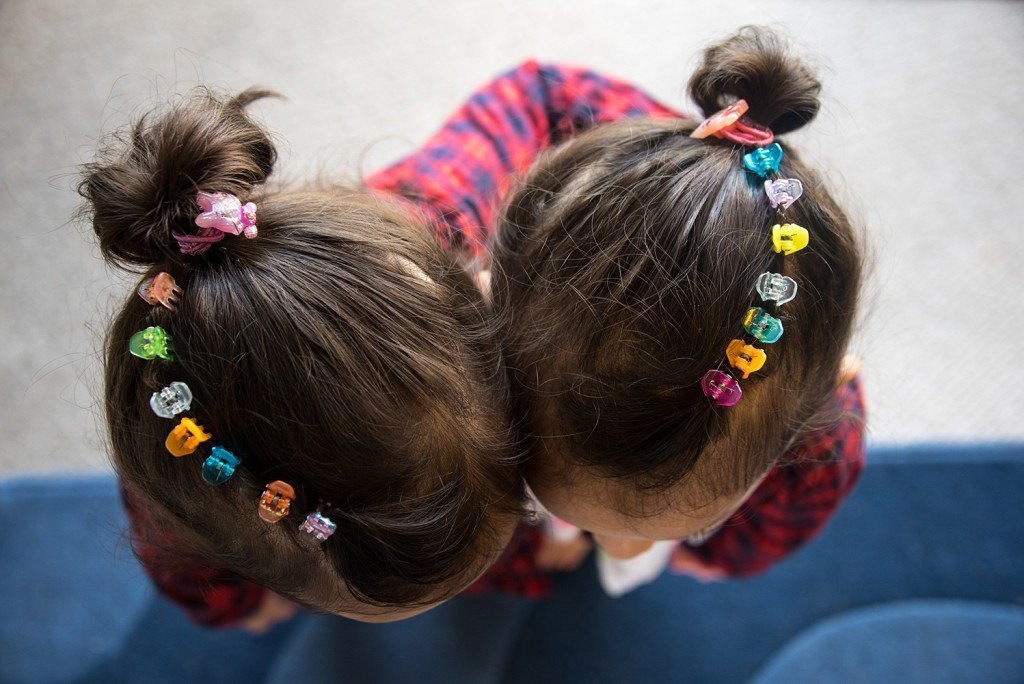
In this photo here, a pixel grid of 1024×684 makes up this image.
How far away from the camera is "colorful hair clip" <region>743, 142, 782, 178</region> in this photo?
19.3 inches

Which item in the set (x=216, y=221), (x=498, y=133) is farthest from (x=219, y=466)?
(x=498, y=133)

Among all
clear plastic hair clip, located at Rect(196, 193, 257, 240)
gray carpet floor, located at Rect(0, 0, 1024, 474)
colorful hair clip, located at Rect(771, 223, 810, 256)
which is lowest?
gray carpet floor, located at Rect(0, 0, 1024, 474)

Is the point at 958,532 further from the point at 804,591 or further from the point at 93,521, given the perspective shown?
the point at 93,521

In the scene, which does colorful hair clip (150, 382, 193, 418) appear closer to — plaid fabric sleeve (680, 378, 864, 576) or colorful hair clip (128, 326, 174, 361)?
colorful hair clip (128, 326, 174, 361)

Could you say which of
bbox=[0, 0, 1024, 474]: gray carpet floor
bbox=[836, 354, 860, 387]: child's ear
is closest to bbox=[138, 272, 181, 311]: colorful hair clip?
bbox=[836, 354, 860, 387]: child's ear

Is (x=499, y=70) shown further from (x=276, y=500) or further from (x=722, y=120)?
(x=276, y=500)

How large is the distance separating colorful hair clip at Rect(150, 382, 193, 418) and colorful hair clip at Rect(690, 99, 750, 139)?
0.35m

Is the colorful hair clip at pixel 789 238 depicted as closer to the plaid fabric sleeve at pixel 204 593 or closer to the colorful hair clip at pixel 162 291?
the colorful hair clip at pixel 162 291

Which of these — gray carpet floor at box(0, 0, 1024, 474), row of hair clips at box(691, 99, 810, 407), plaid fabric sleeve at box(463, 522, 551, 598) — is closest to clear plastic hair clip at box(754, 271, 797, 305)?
row of hair clips at box(691, 99, 810, 407)

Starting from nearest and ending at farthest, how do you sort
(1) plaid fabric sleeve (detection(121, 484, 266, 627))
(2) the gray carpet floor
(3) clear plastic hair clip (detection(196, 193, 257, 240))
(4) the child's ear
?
1. (3) clear plastic hair clip (detection(196, 193, 257, 240))
2. (4) the child's ear
3. (1) plaid fabric sleeve (detection(121, 484, 266, 627))
4. (2) the gray carpet floor

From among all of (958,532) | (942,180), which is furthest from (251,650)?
(942,180)

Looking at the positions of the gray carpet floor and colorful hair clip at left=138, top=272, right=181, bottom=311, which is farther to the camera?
the gray carpet floor

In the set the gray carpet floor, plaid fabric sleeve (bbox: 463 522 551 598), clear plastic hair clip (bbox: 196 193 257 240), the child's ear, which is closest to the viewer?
clear plastic hair clip (bbox: 196 193 257 240)

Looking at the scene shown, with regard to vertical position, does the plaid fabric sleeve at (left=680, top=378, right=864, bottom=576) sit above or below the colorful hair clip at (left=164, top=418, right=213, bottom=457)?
below
